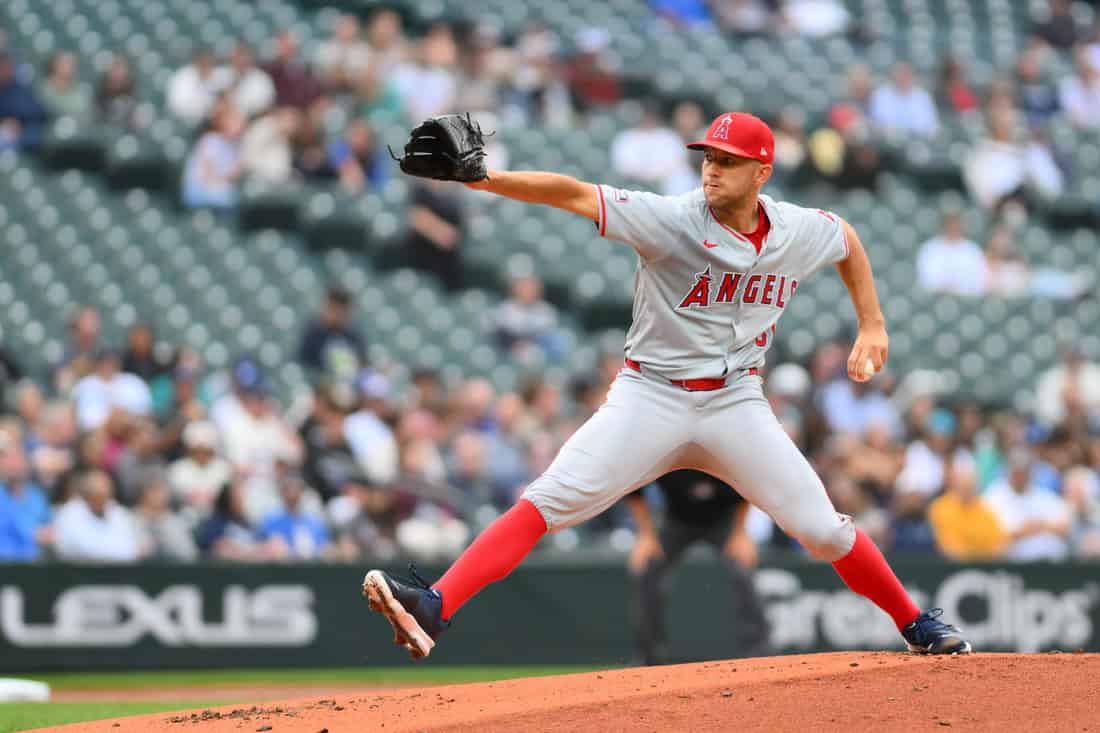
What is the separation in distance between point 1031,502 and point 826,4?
7.56 meters

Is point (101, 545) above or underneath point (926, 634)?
above

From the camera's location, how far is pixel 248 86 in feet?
42.1

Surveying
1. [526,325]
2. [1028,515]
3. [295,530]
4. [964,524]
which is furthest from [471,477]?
[1028,515]

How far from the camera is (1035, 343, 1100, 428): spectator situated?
1264cm

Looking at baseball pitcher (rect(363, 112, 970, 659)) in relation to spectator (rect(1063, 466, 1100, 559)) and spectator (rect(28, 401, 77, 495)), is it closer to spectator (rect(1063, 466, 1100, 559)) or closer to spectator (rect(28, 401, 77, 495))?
spectator (rect(28, 401, 77, 495))

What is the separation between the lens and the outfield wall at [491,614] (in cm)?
959

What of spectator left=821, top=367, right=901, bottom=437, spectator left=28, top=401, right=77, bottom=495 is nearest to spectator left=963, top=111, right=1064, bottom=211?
spectator left=821, top=367, right=901, bottom=437

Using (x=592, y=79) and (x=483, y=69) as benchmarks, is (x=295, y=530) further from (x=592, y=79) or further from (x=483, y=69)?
(x=592, y=79)

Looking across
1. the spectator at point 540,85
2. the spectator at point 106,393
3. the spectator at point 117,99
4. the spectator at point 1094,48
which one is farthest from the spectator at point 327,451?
the spectator at point 1094,48

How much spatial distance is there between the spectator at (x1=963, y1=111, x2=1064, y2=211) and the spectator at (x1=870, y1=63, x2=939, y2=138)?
1.91 ft

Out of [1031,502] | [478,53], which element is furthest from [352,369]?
[1031,502]

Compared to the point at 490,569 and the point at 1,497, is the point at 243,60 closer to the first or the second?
the point at 1,497

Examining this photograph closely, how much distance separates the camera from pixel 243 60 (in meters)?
12.9

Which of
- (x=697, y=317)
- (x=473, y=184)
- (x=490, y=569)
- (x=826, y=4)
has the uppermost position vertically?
(x=826, y=4)
